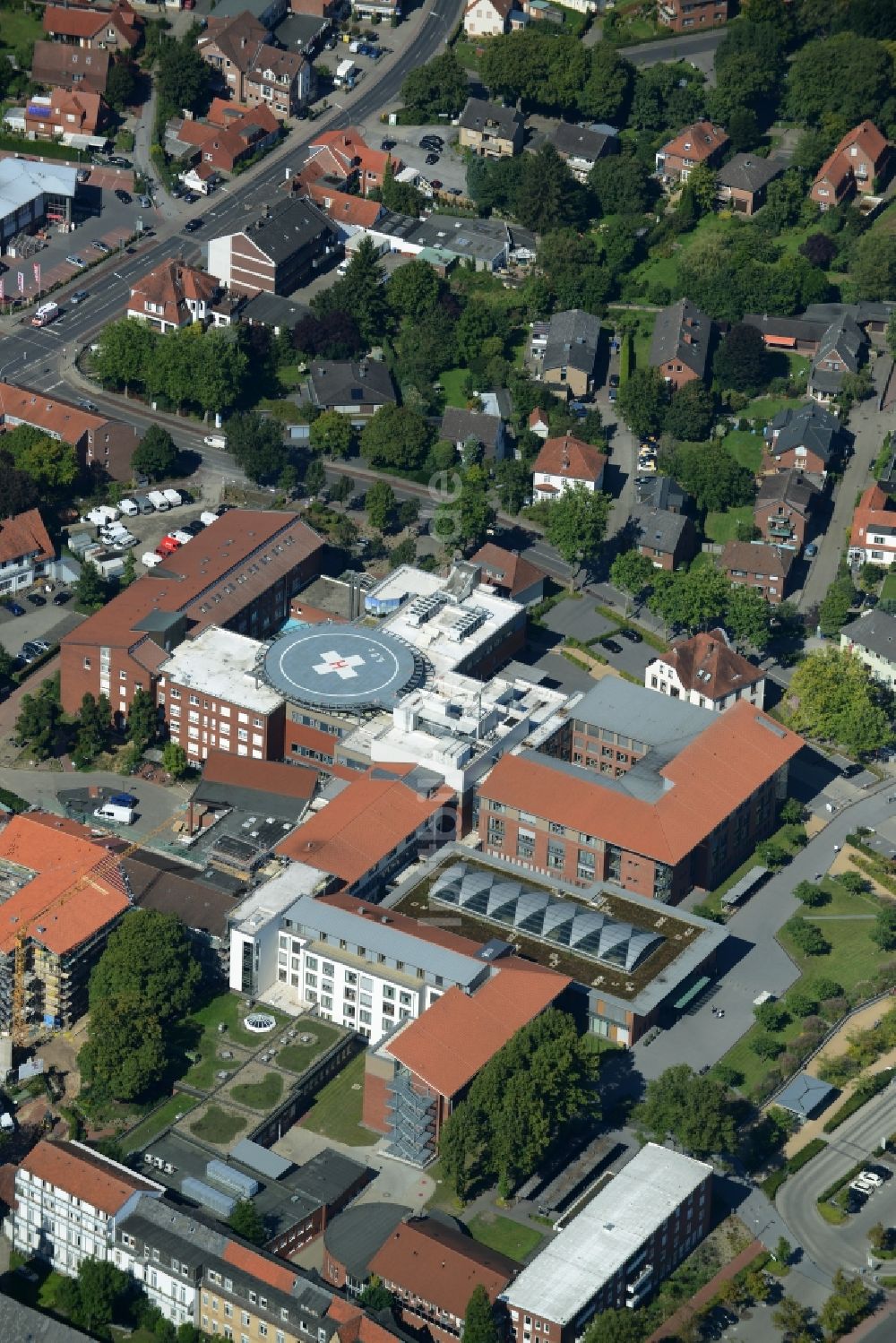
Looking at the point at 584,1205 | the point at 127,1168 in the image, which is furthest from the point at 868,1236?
the point at 127,1168

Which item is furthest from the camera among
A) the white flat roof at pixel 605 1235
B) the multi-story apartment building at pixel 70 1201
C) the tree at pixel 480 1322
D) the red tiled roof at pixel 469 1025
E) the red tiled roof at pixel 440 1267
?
the red tiled roof at pixel 469 1025

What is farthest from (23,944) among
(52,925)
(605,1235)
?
(605,1235)

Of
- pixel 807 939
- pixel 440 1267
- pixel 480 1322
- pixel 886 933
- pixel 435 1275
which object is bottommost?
pixel 807 939

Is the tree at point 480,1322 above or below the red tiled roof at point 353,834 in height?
below

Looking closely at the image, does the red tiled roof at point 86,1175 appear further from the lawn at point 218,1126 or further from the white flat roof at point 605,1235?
the white flat roof at point 605,1235

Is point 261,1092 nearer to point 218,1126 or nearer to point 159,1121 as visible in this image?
point 218,1126

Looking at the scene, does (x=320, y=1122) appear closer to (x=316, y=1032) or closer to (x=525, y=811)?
(x=316, y=1032)

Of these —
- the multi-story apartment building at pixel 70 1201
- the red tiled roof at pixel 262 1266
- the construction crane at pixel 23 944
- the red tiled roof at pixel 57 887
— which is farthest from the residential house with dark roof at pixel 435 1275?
the red tiled roof at pixel 57 887

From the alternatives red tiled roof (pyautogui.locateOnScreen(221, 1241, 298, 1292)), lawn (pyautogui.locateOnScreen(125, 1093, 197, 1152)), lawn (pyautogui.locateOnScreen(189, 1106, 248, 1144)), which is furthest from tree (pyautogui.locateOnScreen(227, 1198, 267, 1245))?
lawn (pyautogui.locateOnScreen(125, 1093, 197, 1152))
